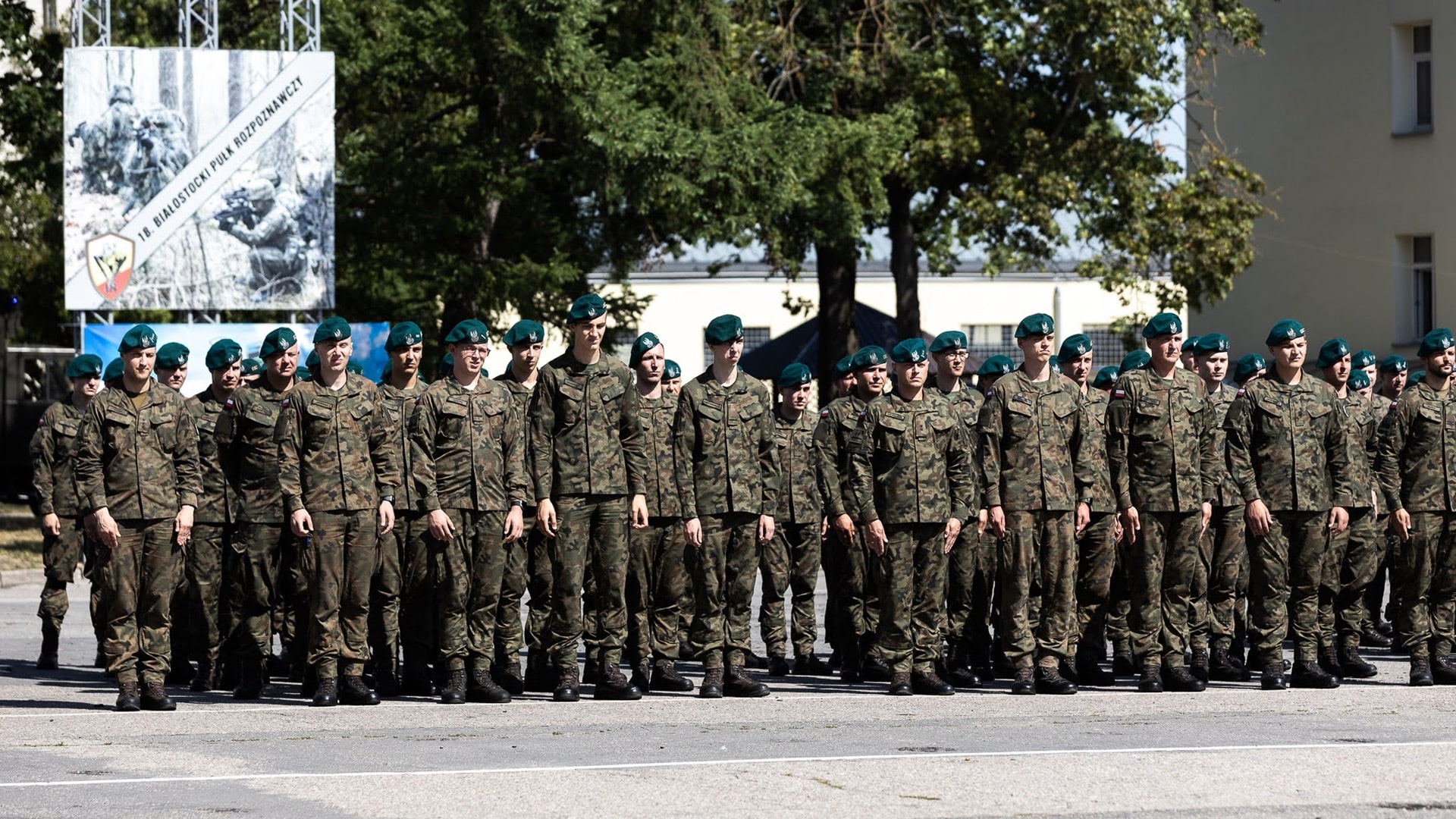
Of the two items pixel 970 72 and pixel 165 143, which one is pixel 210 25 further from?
pixel 970 72

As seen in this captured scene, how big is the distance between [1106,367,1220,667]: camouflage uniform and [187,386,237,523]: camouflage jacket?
4.96m

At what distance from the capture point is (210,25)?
2475cm

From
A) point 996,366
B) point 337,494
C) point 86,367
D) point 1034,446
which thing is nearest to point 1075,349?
point 996,366

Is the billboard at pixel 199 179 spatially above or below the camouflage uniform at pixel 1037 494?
above

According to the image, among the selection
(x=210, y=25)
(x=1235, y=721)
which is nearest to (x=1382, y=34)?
(x=210, y=25)

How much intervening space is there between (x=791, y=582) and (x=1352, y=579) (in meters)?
3.40

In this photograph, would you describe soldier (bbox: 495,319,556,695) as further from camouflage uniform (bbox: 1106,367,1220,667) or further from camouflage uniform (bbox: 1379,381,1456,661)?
camouflage uniform (bbox: 1379,381,1456,661)

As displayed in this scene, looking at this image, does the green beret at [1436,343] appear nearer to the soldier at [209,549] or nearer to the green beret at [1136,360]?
the green beret at [1136,360]

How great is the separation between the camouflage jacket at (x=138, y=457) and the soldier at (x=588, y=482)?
185 cm

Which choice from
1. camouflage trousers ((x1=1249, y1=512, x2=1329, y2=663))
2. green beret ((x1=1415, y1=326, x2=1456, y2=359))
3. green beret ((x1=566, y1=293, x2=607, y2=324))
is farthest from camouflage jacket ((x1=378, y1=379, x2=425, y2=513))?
green beret ((x1=1415, y1=326, x2=1456, y2=359))

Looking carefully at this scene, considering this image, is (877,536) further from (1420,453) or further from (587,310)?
(1420,453)

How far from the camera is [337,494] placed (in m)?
10.7

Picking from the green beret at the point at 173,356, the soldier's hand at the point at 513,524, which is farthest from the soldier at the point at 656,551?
the green beret at the point at 173,356

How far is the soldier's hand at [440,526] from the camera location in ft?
35.4
